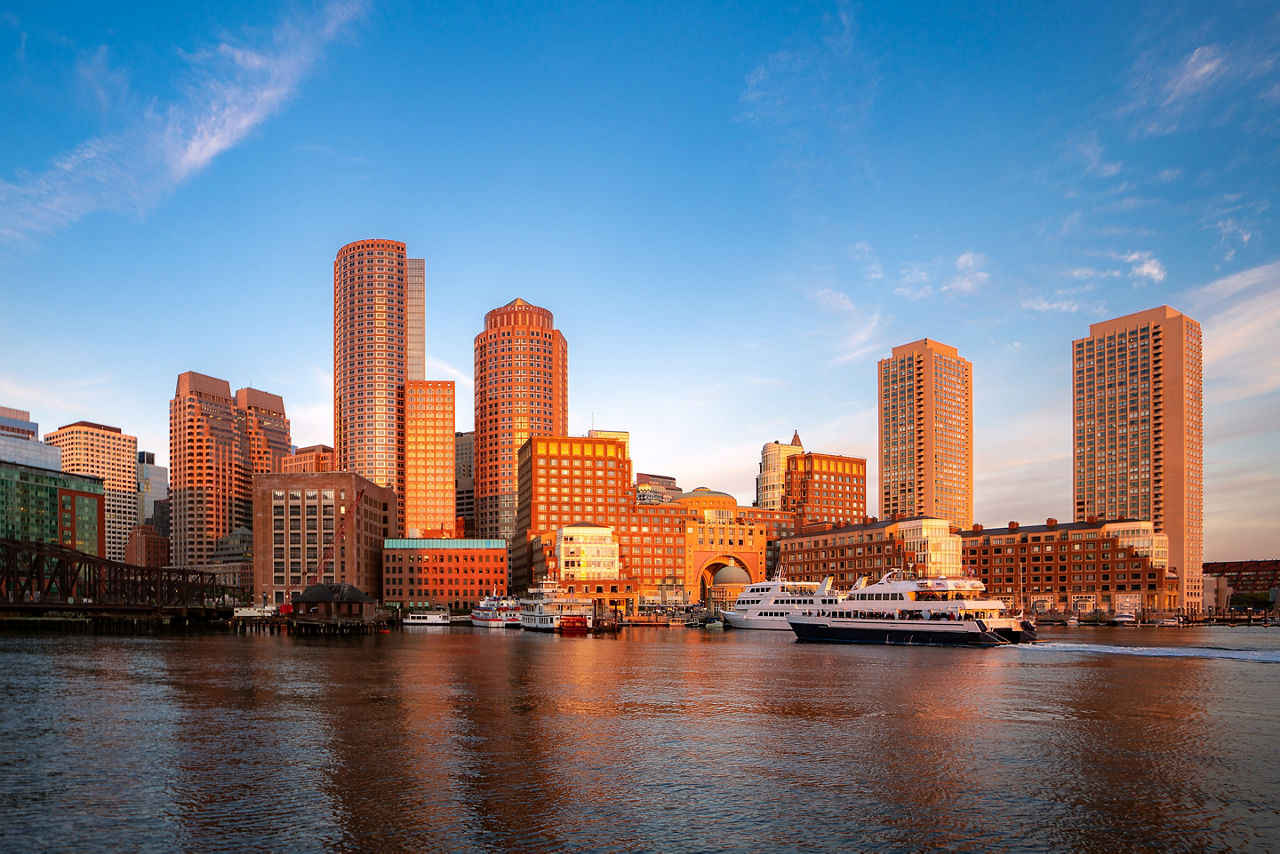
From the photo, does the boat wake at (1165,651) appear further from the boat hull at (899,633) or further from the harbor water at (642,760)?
the harbor water at (642,760)

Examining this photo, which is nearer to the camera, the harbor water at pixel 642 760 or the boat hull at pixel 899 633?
the harbor water at pixel 642 760

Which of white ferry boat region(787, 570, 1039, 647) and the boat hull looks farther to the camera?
white ferry boat region(787, 570, 1039, 647)

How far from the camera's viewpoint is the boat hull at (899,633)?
14150cm

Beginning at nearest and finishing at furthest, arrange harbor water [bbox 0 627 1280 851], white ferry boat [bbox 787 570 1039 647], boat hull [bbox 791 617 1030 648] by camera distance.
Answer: harbor water [bbox 0 627 1280 851]
boat hull [bbox 791 617 1030 648]
white ferry boat [bbox 787 570 1039 647]

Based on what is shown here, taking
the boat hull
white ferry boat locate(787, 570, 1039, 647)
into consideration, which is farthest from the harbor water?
white ferry boat locate(787, 570, 1039, 647)

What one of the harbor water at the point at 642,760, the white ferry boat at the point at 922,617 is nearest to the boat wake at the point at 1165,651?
the white ferry boat at the point at 922,617

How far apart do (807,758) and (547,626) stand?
488 ft

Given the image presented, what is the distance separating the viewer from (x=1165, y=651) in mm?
133375

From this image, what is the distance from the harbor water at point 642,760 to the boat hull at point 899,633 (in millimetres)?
39655

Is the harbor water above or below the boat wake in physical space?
above

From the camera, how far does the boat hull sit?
142 m

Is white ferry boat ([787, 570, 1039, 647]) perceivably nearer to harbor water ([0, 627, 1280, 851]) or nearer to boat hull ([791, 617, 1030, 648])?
boat hull ([791, 617, 1030, 648])

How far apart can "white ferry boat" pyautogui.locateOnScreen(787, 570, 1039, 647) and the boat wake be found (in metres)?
5.43

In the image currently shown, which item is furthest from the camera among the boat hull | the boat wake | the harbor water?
the boat hull
